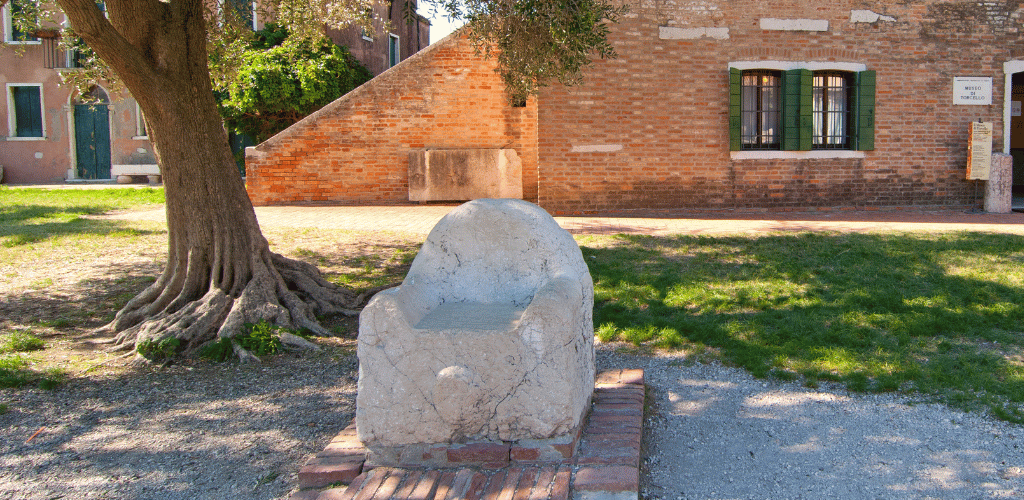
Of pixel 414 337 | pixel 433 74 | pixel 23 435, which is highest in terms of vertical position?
pixel 433 74

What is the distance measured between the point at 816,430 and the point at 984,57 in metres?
11.8

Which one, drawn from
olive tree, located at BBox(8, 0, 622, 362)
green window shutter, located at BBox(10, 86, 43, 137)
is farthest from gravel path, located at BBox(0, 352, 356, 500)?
green window shutter, located at BBox(10, 86, 43, 137)

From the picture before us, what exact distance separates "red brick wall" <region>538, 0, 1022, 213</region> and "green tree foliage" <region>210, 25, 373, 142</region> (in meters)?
6.28

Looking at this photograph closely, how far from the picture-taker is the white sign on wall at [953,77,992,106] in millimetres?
12594

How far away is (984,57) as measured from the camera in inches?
495

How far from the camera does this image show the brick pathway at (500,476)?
2.94m

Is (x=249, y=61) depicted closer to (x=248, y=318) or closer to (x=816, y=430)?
(x=248, y=318)

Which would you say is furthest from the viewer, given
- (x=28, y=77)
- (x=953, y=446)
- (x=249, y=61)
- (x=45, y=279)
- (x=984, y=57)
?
(x=28, y=77)

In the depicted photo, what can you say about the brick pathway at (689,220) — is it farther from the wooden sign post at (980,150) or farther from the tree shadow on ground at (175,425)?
the tree shadow on ground at (175,425)

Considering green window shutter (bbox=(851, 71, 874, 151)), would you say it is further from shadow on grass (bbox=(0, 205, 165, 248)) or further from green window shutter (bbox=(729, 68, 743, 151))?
shadow on grass (bbox=(0, 205, 165, 248))

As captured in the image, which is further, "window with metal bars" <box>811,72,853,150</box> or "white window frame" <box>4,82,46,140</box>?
"white window frame" <box>4,82,46,140</box>

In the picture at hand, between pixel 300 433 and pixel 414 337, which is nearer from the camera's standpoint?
pixel 414 337

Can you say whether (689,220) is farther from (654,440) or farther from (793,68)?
(654,440)

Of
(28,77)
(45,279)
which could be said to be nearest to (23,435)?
(45,279)
